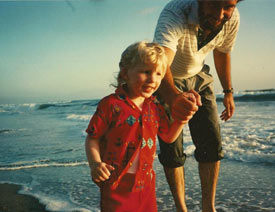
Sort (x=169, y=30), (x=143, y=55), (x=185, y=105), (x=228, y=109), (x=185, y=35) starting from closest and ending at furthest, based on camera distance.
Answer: (x=185, y=105) < (x=143, y=55) < (x=169, y=30) < (x=185, y=35) < (x=228, y=109)

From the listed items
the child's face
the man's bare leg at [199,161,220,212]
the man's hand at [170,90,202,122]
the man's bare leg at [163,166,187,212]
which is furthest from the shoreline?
the man's hand at [170,90,202,122]

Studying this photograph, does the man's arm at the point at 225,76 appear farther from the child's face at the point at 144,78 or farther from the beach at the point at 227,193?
the child's face at the point at 144,78

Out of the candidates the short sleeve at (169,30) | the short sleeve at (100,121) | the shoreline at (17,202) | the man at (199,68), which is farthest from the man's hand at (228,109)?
the shoreline at (17,202)

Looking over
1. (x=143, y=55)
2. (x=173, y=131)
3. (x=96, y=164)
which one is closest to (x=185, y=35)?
(x=143, y=55)

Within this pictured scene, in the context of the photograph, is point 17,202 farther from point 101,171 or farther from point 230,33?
point 230,33

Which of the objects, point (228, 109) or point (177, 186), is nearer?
point (177, 186)

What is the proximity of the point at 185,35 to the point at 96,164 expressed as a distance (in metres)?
1.23

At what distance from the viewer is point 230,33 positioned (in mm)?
2568

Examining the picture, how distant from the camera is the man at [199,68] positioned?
6.86 ft

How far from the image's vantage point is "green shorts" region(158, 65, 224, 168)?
2.56 m

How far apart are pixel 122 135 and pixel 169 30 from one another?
0.84m

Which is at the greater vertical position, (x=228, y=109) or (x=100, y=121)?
(x=100, y=121)

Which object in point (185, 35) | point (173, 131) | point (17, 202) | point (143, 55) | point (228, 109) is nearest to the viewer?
point (143, 55)

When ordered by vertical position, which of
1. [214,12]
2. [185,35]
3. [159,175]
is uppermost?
[214,12]
